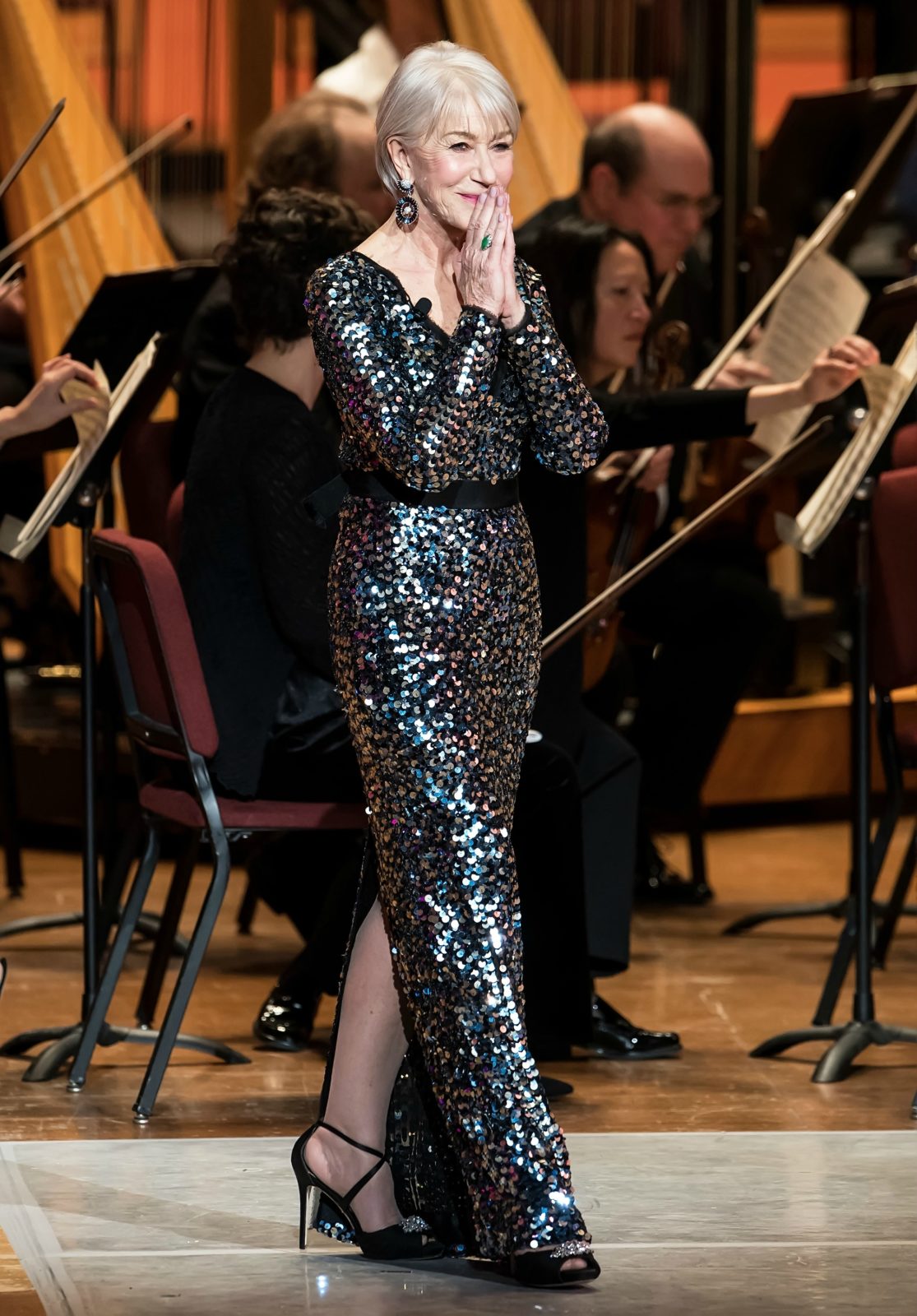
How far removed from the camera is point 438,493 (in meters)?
2.47

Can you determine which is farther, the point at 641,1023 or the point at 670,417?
the point at 641,1023

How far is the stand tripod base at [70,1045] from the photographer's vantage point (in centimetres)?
342

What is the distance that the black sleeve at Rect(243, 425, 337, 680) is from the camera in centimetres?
325

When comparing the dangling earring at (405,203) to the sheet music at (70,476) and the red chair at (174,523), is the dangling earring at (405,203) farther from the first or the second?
the red chair at (174,523)

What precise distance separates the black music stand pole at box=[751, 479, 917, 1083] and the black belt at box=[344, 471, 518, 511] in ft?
3.32

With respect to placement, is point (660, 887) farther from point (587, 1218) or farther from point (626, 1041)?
point (587, 1218)

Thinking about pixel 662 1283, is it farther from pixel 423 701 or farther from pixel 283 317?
pixel 283 317

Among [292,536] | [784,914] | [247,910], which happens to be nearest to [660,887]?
[784,914]

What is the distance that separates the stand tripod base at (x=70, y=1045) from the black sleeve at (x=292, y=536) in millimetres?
631

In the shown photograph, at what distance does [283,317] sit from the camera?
3365 mm

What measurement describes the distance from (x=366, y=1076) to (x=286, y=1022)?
3.58ft

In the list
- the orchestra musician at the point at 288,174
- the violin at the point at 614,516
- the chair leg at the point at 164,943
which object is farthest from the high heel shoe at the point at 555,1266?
the orchestra musician at the point at 288,174

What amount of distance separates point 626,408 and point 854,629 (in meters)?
0.49

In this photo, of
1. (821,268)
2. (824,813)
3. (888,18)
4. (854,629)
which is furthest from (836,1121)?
(888,18)
